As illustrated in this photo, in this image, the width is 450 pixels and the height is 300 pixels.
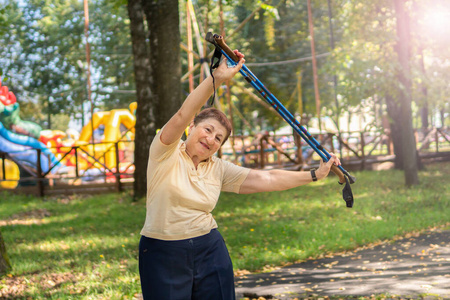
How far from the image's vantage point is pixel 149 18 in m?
12.9

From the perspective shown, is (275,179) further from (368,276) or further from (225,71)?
(368,276)

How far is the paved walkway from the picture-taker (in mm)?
6051

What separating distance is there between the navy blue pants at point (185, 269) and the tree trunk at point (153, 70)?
9153 millimetres

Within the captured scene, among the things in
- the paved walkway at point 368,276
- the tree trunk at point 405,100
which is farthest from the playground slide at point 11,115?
the paved walkway at point 368,276

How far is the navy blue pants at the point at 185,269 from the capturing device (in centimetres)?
308

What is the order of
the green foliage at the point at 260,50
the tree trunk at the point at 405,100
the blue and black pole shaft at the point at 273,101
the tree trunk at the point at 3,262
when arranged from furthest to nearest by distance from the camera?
the green foliage at the point at 260,50
the tree trunk at the point at 405,100
the tree trunk at the point at 3,262
the blue and black pole shaft at the point at 273,101

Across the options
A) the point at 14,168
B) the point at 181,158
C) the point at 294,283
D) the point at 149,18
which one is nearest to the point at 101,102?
the point at 14,168

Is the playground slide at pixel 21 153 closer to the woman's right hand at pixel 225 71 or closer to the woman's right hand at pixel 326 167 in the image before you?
the woman's right hand at pixel 326 167

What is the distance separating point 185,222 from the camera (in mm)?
3123

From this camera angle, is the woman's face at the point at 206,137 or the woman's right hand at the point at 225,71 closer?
the woman's right hand at the point at 225,71

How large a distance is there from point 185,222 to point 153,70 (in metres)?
10.4

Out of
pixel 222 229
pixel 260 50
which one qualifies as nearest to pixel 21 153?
pixel 222 229

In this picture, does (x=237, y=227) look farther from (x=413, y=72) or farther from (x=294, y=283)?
(x=413, y=72)

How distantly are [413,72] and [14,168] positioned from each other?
13667 millimetres
